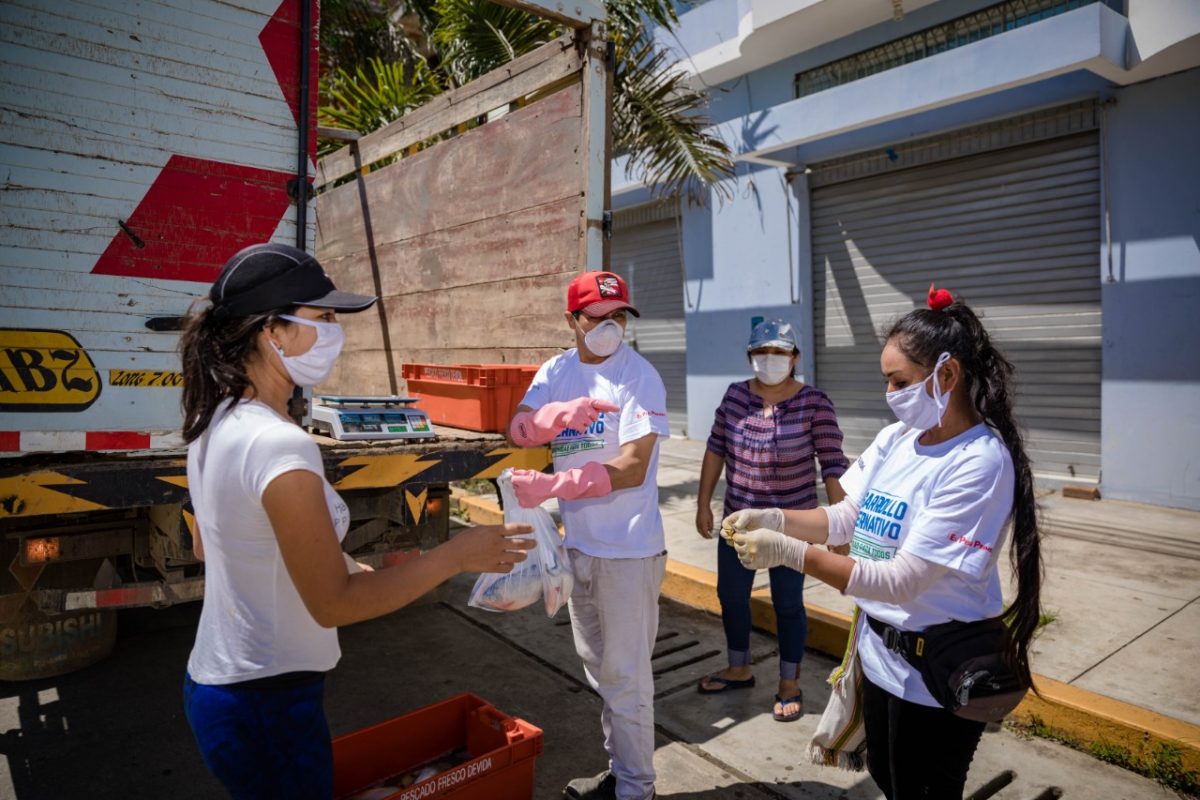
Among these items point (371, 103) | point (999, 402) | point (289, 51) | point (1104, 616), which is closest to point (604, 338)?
point (999, 402)

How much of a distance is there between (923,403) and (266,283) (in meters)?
1.57

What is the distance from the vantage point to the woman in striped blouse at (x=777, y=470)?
353 cm

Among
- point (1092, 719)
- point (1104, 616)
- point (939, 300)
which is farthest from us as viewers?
point (1104, 616)

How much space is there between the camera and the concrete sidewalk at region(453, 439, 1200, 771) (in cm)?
320

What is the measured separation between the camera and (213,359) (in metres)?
1.54

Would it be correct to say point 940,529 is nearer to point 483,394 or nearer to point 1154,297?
point 483,394

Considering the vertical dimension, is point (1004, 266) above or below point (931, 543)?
above

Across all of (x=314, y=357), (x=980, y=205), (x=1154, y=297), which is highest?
(x=980, y=205)

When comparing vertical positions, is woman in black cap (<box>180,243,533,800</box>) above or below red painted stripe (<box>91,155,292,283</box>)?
below

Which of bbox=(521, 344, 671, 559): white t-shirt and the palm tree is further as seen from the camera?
the palm tree

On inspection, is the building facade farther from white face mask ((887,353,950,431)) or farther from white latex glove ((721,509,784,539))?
white face mask ((887,353,950,431))

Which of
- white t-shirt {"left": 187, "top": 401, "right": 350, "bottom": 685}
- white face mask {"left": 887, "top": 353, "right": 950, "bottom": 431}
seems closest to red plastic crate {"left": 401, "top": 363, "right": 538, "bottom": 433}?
white face mask {"left": 887, "top": 353, "right": 950, "bottom": 431}

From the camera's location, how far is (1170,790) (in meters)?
2.87

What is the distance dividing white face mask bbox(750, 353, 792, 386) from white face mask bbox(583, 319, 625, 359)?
1.00 meters
